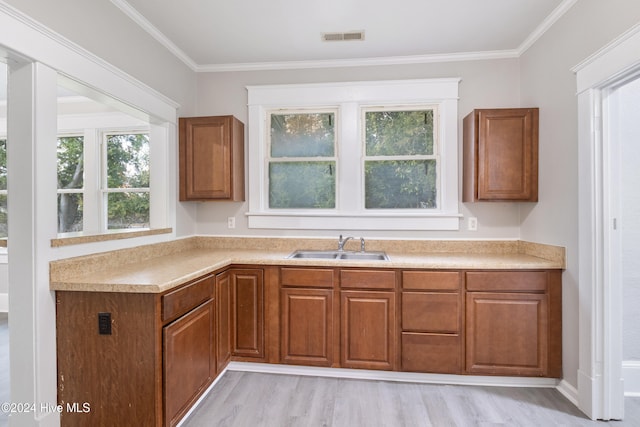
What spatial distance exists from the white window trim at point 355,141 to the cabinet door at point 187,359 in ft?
3.91

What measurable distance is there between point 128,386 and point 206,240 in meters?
1.61

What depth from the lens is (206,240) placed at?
10.2ft

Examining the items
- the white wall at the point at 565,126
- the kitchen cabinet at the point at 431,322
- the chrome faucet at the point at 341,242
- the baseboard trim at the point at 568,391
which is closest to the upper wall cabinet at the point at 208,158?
the chrome faucet at the point at 341,242

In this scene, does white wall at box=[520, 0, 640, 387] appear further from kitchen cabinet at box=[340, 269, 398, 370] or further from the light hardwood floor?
kitchen cabinet at box=[340, 269, 398, 370]

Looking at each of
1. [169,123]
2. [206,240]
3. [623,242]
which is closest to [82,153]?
[169,123]

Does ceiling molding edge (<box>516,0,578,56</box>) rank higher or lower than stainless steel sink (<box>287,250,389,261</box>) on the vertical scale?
higher

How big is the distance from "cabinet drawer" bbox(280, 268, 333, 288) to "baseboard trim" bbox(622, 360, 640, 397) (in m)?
2.13

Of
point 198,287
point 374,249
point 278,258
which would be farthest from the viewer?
point 374,249

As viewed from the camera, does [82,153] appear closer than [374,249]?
No

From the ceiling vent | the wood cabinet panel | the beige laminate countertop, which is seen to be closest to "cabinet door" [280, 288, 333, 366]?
the beige laminate countertop

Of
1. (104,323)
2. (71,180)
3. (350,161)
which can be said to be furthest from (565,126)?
(71,180)

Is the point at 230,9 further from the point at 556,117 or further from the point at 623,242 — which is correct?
the point at 623,242

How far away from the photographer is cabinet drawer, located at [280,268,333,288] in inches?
94.7

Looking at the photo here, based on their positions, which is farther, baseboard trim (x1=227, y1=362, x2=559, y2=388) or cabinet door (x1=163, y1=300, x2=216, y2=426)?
baseboard trim (x1=227, y1=362, x2=559, y2=388)
